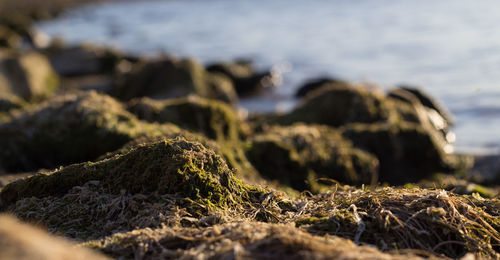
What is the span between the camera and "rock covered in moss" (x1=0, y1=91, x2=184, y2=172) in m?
5.69

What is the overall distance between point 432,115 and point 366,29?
16.0 m

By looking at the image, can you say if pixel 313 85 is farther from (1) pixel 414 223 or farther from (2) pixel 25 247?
(2) pixel 25 247

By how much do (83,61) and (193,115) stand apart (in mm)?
12549

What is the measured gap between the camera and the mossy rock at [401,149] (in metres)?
7.67

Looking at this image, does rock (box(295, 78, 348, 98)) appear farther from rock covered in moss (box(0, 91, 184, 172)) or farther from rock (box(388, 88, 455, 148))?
rock covered in moss (box(0, 91, 184, 172))

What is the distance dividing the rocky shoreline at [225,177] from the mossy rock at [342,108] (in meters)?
0.03

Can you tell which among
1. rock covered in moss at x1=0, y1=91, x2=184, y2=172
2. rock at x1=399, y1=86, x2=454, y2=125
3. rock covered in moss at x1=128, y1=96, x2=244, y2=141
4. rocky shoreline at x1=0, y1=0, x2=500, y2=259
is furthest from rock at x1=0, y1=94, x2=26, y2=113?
rock at x1=399, y1=86, x2=454, y2=125

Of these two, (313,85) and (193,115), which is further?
(313,85)

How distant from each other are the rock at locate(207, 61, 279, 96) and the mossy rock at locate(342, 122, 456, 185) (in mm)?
8347

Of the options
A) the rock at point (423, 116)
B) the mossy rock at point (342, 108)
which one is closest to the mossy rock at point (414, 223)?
the mossy rock at point (342, 108)

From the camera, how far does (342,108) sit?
9.34 m

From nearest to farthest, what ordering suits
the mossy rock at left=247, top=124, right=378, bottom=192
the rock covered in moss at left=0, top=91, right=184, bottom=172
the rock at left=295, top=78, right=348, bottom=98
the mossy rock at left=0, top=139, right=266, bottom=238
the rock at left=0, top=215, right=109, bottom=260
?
the rock at left=0, top=215, right=109, bottom=260 → the mossy rock at left=0, top=139, right=266, bottom=238 → the rock covered in moss at left=0, top=91, right=184, bottom=172 → the mossy rock at left=247, top=124, right=378, bottom=192 → the rock at left=295, top=78, right=348, bottom=98

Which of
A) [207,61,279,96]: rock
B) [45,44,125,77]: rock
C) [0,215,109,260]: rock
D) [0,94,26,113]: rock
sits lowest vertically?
[0,215,109,260]: rock

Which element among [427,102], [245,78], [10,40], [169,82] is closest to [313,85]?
[245,78]
